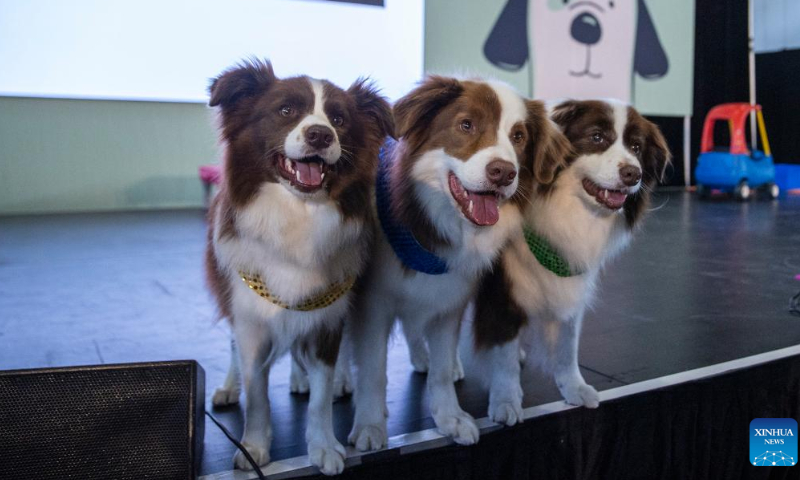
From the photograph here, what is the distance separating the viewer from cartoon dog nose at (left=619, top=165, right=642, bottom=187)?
2.10 metres

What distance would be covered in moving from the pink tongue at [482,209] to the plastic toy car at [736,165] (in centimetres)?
826

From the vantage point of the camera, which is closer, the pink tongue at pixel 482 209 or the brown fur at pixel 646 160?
the pink tongue at pixel 482 209

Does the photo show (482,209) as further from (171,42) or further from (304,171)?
(171,42)

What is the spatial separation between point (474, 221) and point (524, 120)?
34cm

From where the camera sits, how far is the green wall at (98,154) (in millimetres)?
7246

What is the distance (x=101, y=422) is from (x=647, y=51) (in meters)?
10.0

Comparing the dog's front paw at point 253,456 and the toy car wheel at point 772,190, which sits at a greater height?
the toy car wheel at point 772,190

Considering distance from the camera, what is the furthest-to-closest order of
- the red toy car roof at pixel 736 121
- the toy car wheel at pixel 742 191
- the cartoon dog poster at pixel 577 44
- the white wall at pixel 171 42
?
the red toy car roof at pixel 736 121 → the toy car wheel at pixel 742 191 → the cartoon dog poster at pixel 577 44 → the white wall at pixel 171 42

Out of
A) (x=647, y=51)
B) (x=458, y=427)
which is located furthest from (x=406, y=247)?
(x=647, y=51)

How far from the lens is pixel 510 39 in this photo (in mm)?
8812

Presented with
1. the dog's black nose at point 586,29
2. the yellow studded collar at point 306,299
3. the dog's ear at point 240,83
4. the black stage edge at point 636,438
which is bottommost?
the black stage edge at point 636,438

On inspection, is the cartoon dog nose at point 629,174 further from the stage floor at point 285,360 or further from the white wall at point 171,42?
the white wall at point 171,42

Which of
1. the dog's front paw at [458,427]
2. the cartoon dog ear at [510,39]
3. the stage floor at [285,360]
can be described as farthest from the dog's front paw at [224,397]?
the cartoon dog ear at [510,39]

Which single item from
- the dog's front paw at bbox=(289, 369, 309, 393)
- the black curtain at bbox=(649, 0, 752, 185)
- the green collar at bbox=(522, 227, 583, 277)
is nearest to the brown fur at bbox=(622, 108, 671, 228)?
the green collar at bbox=(522, 227, 583, 277)
